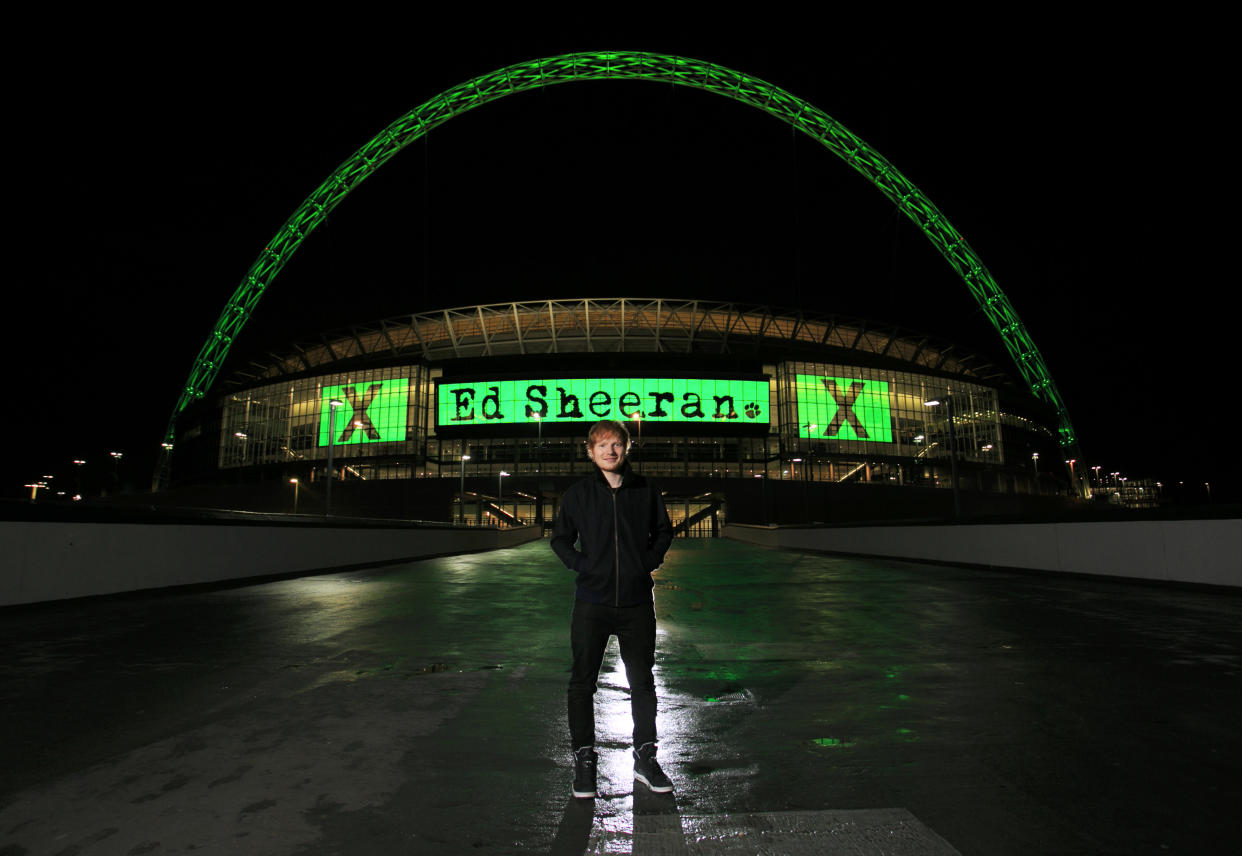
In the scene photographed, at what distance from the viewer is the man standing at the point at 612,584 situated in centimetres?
354

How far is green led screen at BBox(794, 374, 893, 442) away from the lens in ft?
217

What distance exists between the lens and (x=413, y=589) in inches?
545

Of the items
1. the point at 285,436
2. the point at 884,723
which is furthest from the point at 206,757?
the point at 285,436

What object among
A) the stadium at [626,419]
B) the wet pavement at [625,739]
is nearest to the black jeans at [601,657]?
the wet pavement at [625,739]

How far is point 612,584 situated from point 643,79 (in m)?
58.8

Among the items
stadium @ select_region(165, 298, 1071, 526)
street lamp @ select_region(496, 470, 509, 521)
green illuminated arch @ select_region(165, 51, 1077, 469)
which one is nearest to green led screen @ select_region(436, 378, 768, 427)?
stadium @ select_region(165, 298, 1071, 526)

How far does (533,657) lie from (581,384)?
56802mm

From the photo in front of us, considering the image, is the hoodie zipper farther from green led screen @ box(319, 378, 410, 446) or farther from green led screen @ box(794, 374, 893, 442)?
green led screen @ box(319, 378, 410, 446)

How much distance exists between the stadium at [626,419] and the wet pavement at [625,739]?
166ft

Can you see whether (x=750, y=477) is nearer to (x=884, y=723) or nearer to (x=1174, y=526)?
(x=1174, y=526)

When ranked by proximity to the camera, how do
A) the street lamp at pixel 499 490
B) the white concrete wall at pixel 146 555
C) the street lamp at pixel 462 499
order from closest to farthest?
the white concrete wall at pixel 146 555, the street lamp at pixel 462 499, the street lamp at pixel 499 490

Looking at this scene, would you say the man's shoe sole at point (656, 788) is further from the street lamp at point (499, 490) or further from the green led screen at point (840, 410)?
the green led screen at point (840, 410)

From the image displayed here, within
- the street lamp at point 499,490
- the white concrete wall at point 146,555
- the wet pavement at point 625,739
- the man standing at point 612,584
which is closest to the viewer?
the wet pavement at point 625,739

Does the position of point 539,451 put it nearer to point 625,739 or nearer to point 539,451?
point 539,451
